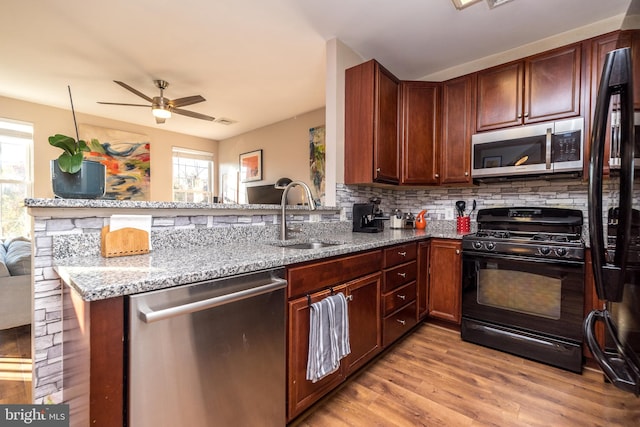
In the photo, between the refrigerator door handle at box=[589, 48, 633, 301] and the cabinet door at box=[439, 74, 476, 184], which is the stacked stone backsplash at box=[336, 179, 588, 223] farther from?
the refrigerator door handle at box=[589, 48, 633, 301]

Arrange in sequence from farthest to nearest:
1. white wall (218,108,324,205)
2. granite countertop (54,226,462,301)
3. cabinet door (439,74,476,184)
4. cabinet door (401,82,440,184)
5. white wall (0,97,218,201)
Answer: white wall (218,108,324,205), white wall (0,97,218,201), cabinet door (401,82,440,184), cabinet door (439,74,476,184), granite countertop (54,226,462,301)

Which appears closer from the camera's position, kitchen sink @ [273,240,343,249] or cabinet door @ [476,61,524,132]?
kitchen sink @ [273,240,343,249]

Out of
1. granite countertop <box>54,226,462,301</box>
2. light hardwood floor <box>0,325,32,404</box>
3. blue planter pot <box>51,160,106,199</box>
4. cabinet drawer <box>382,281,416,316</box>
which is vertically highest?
blue planter pot <box>51,160,106,199</box>

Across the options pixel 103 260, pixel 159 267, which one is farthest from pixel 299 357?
pixel 103 260

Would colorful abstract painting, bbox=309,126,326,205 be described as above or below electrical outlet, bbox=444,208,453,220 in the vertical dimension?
above

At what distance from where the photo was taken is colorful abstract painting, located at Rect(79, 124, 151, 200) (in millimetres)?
4672

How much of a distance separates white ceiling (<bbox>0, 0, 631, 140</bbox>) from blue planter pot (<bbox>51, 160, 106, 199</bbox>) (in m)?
1.59

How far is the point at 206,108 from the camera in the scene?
173 inches

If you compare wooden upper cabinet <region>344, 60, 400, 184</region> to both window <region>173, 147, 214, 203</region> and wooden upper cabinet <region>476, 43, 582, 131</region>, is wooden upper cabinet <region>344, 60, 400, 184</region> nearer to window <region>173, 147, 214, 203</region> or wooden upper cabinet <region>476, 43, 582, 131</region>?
wooden upper cabinet <region>476, 43, 582, 131</region>

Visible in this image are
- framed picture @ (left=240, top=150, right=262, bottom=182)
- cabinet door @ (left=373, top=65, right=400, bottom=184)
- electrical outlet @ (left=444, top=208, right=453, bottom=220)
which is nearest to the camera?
cabinet door @ (left=373, top=65, right=400, bottom=184)

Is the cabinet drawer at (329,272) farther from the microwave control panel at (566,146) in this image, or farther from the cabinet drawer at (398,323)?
the microwave control panel at (566,146)

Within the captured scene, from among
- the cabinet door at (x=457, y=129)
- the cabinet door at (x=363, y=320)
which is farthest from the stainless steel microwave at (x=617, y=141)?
the cabinet door at (x=457, y=129)

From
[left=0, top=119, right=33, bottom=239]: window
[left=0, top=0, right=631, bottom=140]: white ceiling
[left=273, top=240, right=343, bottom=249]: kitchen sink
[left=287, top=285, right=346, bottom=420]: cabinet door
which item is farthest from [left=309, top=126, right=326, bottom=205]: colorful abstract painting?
[left=0, top=119, right=33, bottom=239]: window

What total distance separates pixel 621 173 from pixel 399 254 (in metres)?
1.51
